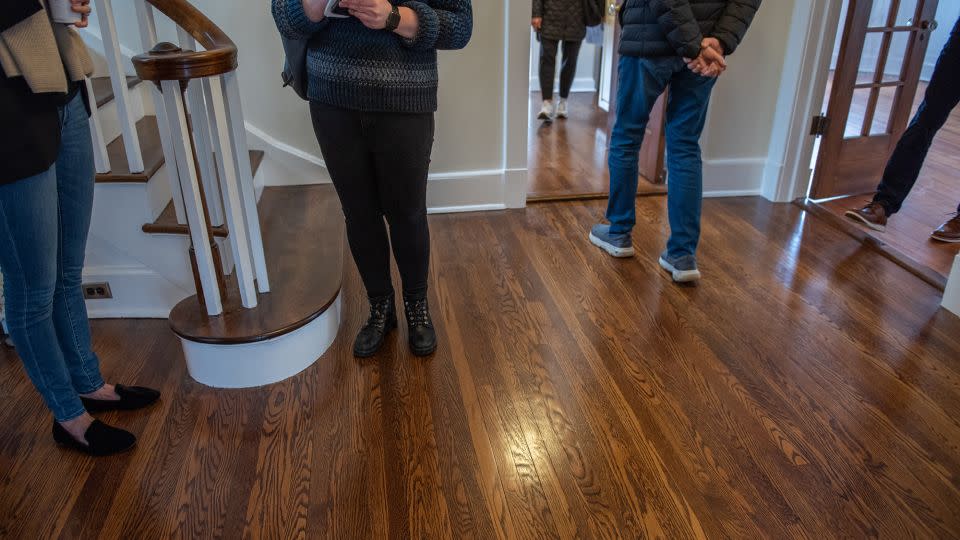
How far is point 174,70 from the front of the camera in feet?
5.08

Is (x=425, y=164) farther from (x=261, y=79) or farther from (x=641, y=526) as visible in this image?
(x=261, y=79)

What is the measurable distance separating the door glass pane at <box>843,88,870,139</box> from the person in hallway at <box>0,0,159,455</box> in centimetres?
305

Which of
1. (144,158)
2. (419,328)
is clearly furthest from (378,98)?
(144,158)

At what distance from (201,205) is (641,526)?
1303 millimetres

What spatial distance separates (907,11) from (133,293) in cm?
330

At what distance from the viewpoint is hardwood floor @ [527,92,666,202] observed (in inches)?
131

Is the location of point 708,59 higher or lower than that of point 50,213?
higher

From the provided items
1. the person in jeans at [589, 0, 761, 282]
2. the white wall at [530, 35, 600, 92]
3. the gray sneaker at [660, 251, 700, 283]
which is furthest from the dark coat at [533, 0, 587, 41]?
the gray sneaker at [660, 251, 700, 283]

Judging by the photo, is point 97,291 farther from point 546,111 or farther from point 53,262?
point 546,111

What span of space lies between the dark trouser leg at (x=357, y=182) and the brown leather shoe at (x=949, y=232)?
7.53 ft

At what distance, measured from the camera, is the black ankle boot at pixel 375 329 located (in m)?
2.00

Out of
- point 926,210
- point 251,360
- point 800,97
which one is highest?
point 800,97

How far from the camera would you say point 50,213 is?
1353mm

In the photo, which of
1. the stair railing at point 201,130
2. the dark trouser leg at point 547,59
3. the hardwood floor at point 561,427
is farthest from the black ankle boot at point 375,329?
the dark trouser leg at point 547,59
